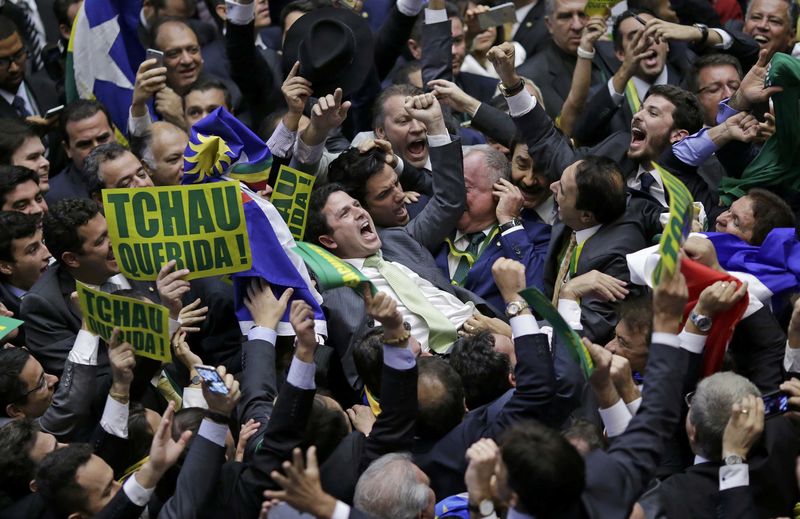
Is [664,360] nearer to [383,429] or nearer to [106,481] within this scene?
[383,429]

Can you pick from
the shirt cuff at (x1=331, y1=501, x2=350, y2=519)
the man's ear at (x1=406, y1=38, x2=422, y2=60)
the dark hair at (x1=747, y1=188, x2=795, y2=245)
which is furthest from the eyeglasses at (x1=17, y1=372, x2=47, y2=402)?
the man's ear at (x1=406, y1=38, x2=422, y2=60)

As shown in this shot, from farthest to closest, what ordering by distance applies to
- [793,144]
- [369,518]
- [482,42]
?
[482,42] → [793,144] → [369,518]

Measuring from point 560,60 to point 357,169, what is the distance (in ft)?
8.71

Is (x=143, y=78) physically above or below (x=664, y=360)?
below

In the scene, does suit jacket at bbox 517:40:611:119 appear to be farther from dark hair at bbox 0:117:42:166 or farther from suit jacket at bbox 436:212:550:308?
dark hair at bbox 0:117:42:166

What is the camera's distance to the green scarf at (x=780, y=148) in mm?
7219

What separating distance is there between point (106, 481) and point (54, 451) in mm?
252

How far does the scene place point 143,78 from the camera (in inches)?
328

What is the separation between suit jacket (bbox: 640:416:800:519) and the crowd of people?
0.01 meters

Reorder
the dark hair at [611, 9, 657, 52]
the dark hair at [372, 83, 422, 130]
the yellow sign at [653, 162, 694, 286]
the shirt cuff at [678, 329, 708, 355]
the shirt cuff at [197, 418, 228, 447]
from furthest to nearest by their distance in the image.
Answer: the dark hair at [611, 9, 657, 52], the dark hair at [372, 83, 422, 130], the shirt cuff at [678, 329, 708, 355], the shirt cuff at [197, 418, 228, 447], the yellow sign at [653, 162, 694, 286]

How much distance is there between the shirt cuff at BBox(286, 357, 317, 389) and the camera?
544 cm

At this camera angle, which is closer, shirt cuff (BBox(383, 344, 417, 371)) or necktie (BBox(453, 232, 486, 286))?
shirt cuff (BBox(383, 344, 417, 371))

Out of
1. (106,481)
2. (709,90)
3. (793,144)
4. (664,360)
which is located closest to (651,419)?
(664,360)

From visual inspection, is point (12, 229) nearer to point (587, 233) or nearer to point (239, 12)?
point (239, 12)
